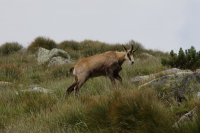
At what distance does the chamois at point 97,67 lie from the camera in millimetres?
8281

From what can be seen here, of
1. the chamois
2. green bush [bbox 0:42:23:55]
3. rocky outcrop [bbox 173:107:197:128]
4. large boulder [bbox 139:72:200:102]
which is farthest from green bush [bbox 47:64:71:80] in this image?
rocky outcrop [bbox 173:107:197:128]

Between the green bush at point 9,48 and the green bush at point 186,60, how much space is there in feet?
45.3

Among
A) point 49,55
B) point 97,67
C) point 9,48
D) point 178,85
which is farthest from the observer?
point 9,48

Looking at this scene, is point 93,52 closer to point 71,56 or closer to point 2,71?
point 71,56

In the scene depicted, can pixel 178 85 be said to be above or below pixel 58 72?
above

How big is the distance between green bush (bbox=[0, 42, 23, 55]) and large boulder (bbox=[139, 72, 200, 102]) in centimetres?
1685

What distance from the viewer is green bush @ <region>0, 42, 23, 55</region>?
21375 mm

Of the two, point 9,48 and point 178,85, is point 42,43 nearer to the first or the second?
point 9,48

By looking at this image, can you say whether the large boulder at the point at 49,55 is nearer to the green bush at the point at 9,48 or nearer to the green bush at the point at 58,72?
the green bush at the point at 58,72

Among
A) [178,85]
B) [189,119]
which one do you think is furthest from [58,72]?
[189,119]

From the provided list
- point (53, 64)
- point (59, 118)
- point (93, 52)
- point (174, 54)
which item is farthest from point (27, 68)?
point (59, 118)

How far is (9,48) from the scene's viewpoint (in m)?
21.5

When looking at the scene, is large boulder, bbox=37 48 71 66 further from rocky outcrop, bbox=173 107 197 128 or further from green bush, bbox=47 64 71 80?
Result: rocky outcrop, bbox=173 107 197 128

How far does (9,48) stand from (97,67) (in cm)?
1453
